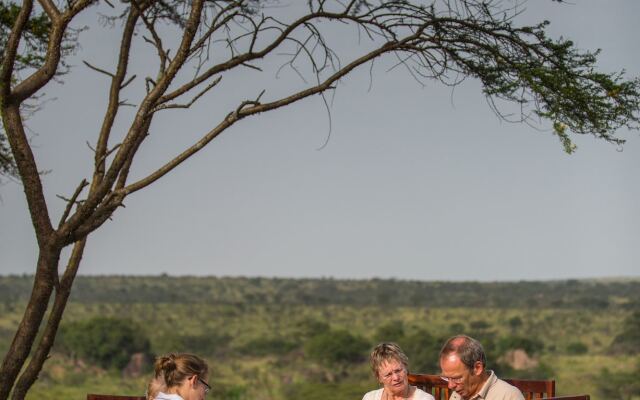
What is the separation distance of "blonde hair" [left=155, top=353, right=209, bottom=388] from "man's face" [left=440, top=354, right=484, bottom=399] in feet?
4.28

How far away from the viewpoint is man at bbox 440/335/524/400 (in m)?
5.95

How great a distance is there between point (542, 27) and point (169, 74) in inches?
111

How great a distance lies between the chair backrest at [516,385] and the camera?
23.7 feet

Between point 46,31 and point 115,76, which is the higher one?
point 46,31

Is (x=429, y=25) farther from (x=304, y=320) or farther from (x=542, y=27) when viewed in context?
(x=304, y=320)

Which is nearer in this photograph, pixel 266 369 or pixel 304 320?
pixel 266 369

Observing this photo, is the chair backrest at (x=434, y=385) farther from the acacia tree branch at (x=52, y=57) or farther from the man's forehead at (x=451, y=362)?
the acacia tree branch at (x=52, y=57)

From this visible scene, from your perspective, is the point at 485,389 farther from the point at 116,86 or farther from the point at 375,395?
the point at 116,86

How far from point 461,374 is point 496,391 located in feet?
0.65

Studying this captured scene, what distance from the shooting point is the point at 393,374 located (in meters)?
6.64

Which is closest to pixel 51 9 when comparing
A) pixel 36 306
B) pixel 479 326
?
pixel 36 306

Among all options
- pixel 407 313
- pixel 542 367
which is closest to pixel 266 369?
pixel 542 367

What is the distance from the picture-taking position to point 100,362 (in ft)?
140

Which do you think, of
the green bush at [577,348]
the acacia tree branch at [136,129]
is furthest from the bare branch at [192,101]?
the green bush at [577,348]
